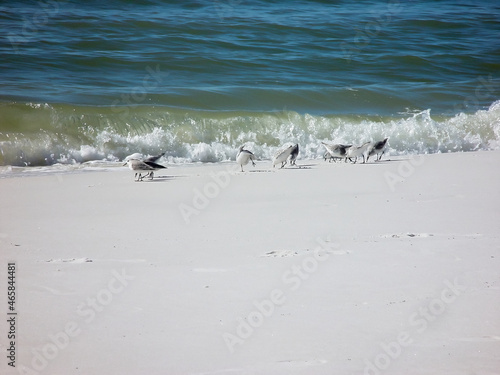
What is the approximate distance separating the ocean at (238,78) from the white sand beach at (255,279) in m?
3.97

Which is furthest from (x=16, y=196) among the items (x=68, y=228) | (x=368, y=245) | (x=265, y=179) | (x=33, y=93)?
(x=33, y=93)

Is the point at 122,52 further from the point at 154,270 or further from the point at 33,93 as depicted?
the point at 154,270

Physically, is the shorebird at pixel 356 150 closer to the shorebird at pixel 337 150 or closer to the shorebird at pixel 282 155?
the shorebird at pixel 337 150

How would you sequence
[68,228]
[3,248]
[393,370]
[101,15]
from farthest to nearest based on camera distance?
1. [101,15]
2. [68,228]
3. [3,248]
4. [393,370]

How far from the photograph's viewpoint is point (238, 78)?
15.8 meters

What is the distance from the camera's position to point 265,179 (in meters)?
8.67

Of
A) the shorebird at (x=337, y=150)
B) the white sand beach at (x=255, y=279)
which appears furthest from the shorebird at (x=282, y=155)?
the white sand beach at (x=255, y=279)

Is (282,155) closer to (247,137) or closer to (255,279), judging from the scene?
(247,137)

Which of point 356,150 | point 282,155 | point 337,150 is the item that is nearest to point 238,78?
point 337,150

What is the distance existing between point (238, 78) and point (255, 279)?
1125 centimetres

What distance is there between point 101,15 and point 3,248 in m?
14.9

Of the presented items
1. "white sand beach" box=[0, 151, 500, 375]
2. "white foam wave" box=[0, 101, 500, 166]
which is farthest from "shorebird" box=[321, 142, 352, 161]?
"white sand beach" box=[0, 151, 500, 375]

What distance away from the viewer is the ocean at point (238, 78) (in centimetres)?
1198

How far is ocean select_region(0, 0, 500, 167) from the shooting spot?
39.3 ft
